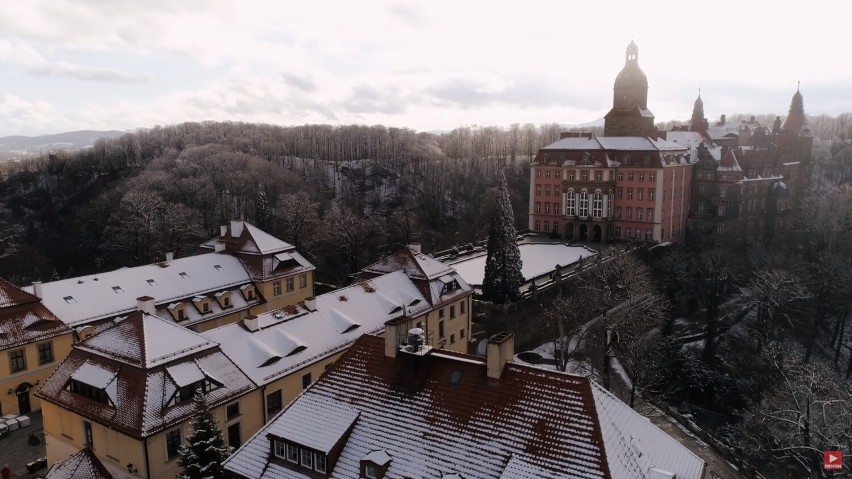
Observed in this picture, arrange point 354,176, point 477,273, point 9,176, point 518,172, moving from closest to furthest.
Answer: point 477,273
point 9,176
point 518,172
point 354,176

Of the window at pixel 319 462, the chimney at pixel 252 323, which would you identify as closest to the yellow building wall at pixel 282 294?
the chimney at pixel 252 323

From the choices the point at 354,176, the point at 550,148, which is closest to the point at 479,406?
the point at 550,148

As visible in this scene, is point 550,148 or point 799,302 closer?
point 799,302

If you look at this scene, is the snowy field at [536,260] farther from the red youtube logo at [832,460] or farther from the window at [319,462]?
the window at [319,462]

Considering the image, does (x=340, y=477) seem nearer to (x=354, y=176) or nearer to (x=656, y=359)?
(x=656, y=359)

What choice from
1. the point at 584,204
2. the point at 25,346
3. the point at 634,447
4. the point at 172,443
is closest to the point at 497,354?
the point at 634,447

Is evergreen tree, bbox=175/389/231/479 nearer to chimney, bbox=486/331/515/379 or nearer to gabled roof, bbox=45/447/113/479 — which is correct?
gabled roof, bbox=45/447/113/479

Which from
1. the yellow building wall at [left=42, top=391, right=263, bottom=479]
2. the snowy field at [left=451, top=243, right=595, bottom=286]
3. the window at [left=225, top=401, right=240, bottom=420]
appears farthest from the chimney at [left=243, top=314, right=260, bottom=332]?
the snowy field at [left=451, top=243, right=595, bottom=286]
